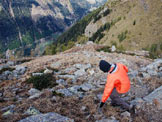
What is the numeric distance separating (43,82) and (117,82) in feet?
21.0

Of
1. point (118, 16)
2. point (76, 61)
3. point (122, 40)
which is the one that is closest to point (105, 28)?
point (118, 16)

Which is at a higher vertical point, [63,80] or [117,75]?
[117,75]

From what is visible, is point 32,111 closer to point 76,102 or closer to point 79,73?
point 76,102

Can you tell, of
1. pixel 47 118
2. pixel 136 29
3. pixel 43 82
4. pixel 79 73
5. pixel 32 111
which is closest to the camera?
pixel 47 118

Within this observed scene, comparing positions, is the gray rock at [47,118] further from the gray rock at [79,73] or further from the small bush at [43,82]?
the gray rock at [79,73]

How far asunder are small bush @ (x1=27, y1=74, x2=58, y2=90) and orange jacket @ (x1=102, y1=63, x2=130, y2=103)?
534 cm

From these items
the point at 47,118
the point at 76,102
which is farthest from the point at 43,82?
the point at 47,118

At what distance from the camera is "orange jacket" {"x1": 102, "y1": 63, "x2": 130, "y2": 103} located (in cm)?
586

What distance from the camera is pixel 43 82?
10.7 m

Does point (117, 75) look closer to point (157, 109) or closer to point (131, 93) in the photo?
point (157, 109)

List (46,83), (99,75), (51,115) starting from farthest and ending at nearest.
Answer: (99,75) → (46,83) → (51,115)

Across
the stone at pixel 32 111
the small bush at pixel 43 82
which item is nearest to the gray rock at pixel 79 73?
the small bush at pixel 43 82

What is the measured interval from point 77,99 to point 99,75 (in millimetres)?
5318

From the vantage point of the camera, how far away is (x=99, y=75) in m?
12.7
